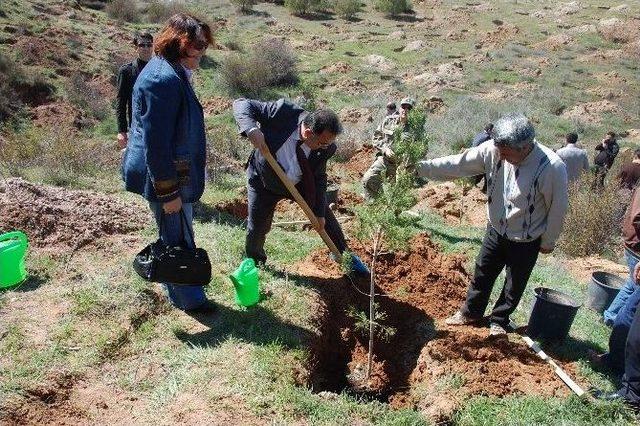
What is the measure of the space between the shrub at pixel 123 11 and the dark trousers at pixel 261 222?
24386 millimetres

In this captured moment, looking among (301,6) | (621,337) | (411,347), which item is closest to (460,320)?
(411,347)

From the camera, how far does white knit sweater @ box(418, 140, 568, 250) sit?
3775mm

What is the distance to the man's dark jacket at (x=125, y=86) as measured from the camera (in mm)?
5477

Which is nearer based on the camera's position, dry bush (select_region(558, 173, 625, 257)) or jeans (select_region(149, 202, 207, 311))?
jeans (select_region(149, 202, 207, 311))

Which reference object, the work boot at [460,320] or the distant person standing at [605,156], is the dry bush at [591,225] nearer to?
the distant person standing at [605,156]

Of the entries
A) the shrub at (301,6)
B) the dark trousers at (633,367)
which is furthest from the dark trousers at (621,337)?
the shrub at (301,6)

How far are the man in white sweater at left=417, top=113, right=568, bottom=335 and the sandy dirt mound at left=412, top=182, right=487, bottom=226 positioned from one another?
15.7ft

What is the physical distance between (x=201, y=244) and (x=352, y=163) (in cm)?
796

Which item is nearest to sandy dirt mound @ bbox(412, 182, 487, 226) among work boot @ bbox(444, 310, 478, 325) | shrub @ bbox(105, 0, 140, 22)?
work boot @ bbox(444, 310, 478, 325)

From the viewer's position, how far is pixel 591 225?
848 cm

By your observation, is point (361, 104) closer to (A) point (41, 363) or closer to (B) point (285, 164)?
(B) point (285, 164)

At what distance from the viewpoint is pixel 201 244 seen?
17.6 feet

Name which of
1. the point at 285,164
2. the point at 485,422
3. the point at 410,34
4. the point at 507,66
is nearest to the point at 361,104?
the point at 507,66

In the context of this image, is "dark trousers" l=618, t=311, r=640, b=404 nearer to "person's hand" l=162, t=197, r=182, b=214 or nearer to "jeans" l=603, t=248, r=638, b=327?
"jeans" l=603, t=248, r=638, b=327
